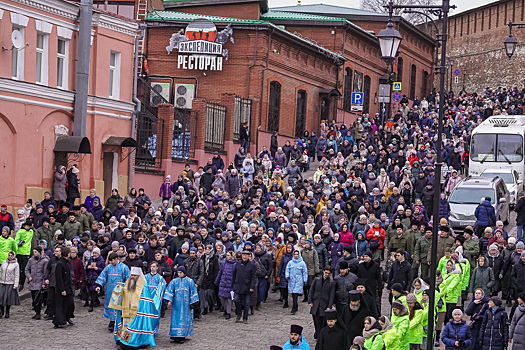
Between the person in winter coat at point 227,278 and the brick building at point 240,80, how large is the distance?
12.9 meters

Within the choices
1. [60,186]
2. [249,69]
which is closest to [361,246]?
[60,186]

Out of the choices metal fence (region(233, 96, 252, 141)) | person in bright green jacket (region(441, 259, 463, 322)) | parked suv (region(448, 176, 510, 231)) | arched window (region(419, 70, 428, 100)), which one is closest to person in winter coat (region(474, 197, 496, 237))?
parked suv (region(448, 176, 510, 231))

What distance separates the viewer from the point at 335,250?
19641 millimetres

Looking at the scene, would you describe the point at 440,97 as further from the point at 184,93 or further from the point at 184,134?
the point at 184,93

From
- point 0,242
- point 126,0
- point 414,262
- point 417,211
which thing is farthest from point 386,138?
point 0,242

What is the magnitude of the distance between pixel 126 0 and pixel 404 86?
84.0 feet

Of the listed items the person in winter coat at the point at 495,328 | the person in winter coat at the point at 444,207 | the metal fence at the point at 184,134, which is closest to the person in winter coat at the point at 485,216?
the person in winter coat at the point at 444,207

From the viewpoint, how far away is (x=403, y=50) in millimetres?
57781

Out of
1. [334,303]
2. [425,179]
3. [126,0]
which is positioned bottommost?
[334,303]

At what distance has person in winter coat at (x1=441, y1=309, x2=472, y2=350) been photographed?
13938 mm

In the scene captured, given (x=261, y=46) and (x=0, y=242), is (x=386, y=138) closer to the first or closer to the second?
(x=261, y=46)

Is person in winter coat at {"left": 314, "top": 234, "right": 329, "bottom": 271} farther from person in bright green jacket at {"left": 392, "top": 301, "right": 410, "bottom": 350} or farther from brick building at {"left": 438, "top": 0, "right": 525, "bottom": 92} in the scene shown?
brick building at {"left": 438, "top": 0, "right": 525, "bottom": 92}

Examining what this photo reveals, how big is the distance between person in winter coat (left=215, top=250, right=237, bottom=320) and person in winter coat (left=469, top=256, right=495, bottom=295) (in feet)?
16.4

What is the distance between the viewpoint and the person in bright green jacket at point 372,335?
12750 mm
